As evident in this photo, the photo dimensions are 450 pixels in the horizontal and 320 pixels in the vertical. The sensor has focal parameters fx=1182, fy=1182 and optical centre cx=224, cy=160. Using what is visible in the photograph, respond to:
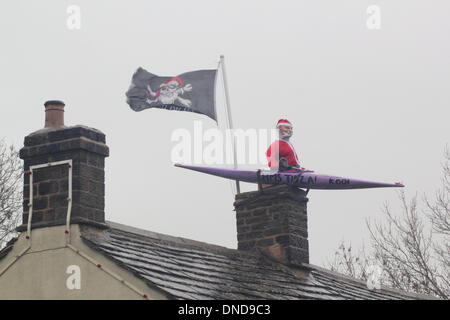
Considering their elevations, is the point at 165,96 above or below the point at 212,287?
above

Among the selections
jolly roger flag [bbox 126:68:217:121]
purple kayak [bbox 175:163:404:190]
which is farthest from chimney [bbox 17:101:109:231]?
purple kayak [bbox 175:163:404:190]

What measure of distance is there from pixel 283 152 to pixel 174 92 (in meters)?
1.76

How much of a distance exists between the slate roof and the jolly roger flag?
2266 mm

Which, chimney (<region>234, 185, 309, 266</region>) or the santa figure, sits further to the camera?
the santa figure

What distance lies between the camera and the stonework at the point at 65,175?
483 inches

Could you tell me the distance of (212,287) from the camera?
12359mm

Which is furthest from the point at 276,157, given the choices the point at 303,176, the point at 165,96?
the point at 165,96

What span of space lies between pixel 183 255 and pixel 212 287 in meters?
1.50

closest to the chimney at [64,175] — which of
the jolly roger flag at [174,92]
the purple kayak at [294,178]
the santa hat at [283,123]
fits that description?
the jolly roger flag at [174,92]

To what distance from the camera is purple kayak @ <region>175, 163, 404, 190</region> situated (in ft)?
53.6
